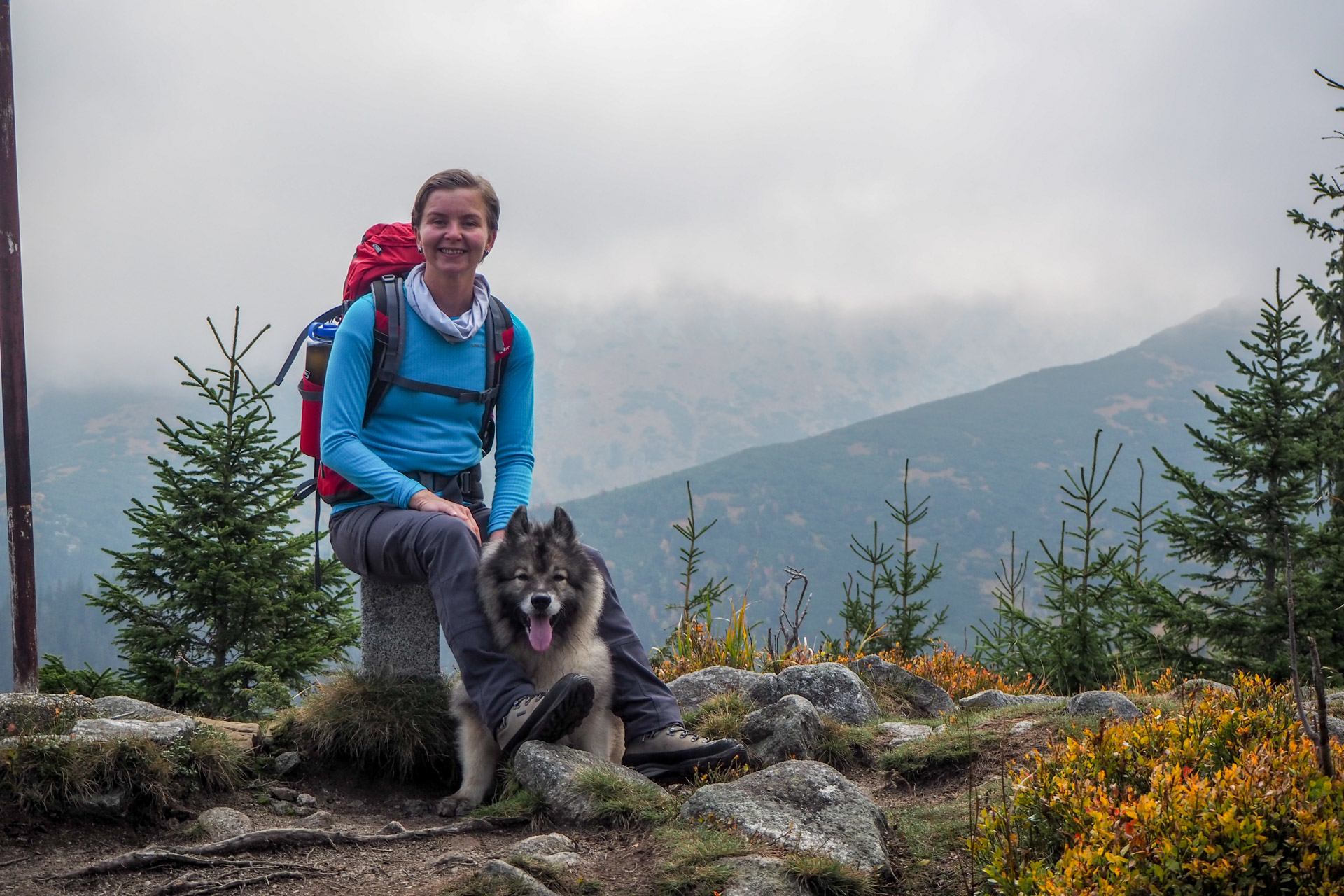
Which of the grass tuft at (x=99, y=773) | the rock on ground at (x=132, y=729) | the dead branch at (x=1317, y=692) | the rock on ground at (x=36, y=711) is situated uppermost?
the dead branch at (x=1317, y=692)

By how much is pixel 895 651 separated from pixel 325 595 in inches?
253

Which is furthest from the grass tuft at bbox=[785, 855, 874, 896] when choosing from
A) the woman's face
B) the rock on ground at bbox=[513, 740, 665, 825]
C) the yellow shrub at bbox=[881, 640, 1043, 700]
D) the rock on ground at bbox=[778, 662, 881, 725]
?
the yellow shrub at bbox=[881, 640, 1043, 700]

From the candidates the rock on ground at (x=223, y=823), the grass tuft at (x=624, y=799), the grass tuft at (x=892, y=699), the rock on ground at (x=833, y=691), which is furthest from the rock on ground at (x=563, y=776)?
the grass tuft at (x=892, y=699)

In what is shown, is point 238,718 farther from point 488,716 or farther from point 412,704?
point 488,716

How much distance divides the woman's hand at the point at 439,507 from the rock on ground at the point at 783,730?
2010 millimetres

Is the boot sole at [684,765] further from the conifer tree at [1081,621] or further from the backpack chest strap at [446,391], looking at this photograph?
the conifer tree at [1081,621]

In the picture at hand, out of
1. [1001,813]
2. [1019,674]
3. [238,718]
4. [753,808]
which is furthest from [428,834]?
[1019,674]

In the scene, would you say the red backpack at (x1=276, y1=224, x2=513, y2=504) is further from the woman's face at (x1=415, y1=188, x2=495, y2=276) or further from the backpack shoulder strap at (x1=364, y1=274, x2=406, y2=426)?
the woman's face at (x1=415, y1=188, x2=495, y2=276)

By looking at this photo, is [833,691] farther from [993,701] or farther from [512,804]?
[512,804]

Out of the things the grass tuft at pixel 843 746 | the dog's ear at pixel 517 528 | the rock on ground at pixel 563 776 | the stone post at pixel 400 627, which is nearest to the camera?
the rock on ground at pixel 563 776

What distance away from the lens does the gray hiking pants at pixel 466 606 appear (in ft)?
16.4

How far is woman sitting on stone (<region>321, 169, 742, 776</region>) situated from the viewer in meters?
5.04

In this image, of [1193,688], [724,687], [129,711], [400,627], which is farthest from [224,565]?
[1193,688]

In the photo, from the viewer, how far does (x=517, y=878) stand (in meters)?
3.52
